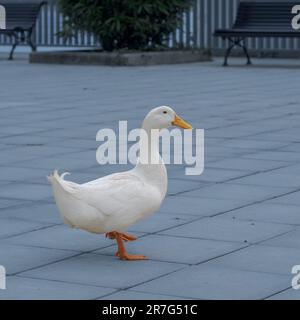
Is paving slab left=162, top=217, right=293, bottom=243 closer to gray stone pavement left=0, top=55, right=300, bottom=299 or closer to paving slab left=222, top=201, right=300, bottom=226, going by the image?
gray stone pavement left=0, top=55, right=300, bottom=299

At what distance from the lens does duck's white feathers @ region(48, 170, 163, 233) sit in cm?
614

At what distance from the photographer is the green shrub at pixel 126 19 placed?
20484 millimetres

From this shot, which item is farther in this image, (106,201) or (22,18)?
(22,18)

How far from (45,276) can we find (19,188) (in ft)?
8.44

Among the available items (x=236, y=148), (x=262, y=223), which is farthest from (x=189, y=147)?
(x=262, y=223)

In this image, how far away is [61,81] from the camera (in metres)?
17.3

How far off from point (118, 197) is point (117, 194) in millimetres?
19

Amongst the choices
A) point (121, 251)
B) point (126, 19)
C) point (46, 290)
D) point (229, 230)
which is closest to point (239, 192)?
point (229, 230)

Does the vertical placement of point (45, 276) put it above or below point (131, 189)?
below

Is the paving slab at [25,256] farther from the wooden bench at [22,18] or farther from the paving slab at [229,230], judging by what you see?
the wooden bench at [22,18]

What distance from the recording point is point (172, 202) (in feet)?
26.1

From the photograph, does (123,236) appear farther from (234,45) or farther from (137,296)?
(234,45)

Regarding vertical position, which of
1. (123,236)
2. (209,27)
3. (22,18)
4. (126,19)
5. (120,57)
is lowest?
(120,57)

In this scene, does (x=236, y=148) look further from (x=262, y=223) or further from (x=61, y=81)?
(x=61, y=81)
